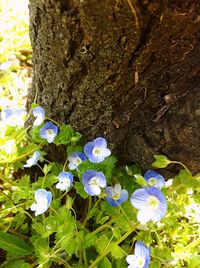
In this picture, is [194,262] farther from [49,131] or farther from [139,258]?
[49,131]

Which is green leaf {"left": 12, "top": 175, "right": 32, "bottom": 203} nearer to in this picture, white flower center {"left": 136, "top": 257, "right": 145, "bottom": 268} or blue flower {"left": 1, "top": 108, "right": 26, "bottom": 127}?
blue flower {"left": 1, "top": 108, "right": 26, "bottom": 127}

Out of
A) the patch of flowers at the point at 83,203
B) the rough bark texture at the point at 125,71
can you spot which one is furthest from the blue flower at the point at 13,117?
the rough bark texture at the point at 125,71

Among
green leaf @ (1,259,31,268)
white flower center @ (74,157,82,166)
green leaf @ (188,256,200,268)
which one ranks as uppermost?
white flower center @ (74,157,82,166)

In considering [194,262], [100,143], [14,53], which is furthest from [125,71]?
[14,53]

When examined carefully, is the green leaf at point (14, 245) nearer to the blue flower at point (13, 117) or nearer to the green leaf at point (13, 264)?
the green leaf at point (13, 264)

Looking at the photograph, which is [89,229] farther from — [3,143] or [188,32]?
[188,32]

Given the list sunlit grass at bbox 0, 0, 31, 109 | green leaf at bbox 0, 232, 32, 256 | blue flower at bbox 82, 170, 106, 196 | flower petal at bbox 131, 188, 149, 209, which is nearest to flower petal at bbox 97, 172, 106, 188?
blue flower at bbox 82, 170, 106, 196

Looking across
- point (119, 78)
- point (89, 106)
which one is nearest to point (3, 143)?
point (89, 106)
